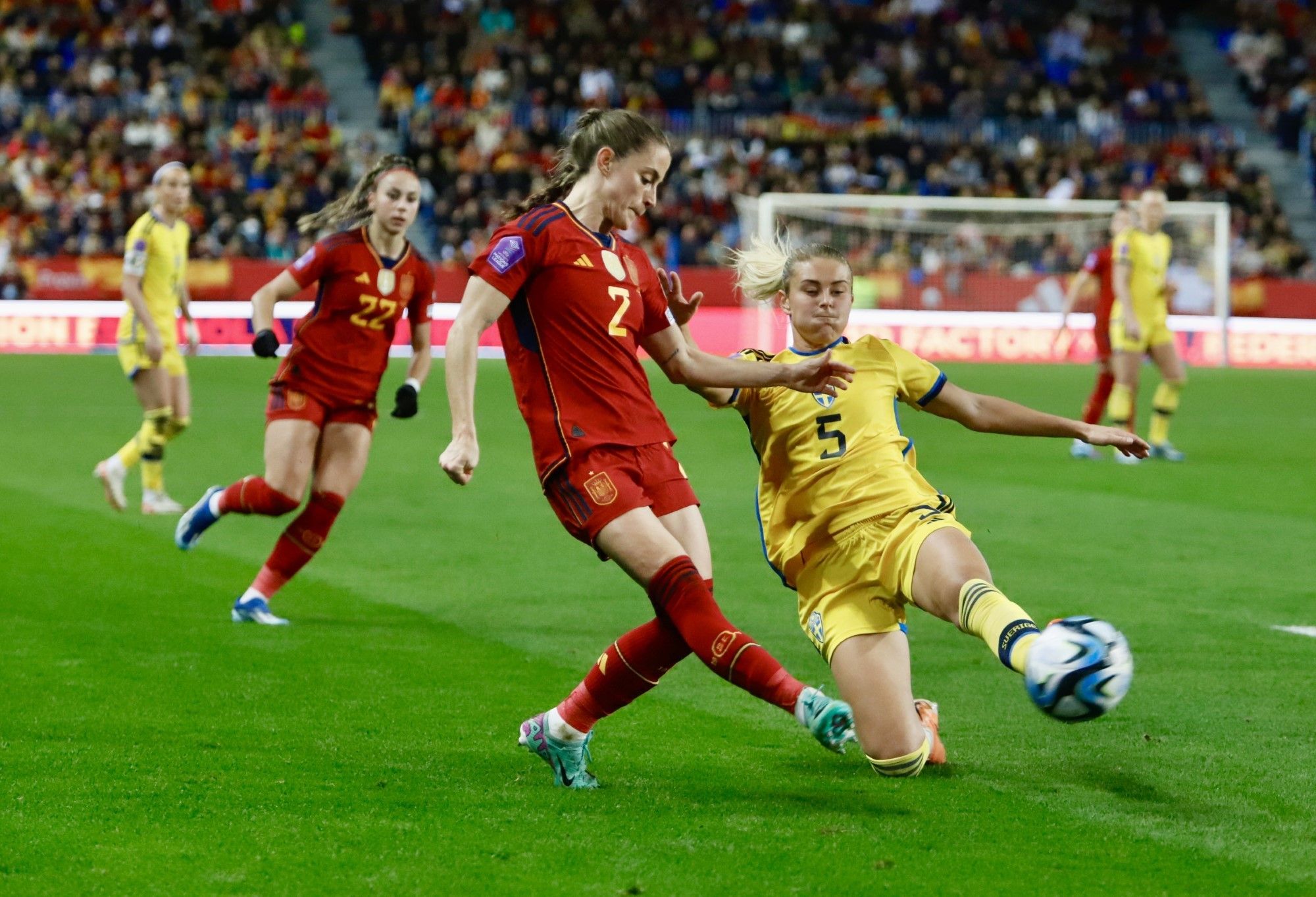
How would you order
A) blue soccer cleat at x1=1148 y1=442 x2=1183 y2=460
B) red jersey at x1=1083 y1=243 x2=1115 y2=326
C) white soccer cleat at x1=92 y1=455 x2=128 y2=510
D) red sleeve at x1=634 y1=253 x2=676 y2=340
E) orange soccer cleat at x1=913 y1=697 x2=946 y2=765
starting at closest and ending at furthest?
red sleeve at x1=634 y1=253 x2=676 y2=340 → orange soccer cleat at x1=913 y1=697 x2=946 y2=765 → white soccer cleat at x1=92 y1=455 x2=128 y2=510 → blue soccer cleat at x1=1148 y1=442 x2=1183 y2=460 → red jersey at x1=1083 y1=243 x2=1115 y2=326

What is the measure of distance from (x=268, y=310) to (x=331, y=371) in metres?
0.44

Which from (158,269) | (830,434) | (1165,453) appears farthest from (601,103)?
(830,434)

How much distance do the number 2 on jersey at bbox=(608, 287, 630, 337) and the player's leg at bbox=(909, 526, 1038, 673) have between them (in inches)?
44.6

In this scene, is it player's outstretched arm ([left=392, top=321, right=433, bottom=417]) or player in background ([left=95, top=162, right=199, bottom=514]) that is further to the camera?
player in background ([left=95, top=162, right=199, bottom=514])

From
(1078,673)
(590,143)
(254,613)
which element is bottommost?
(254,613)

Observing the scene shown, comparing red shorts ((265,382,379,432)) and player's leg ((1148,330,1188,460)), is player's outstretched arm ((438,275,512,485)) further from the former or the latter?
player's leg ((1148,330,1188,460))

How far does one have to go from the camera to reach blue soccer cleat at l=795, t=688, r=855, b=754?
4.78 meters

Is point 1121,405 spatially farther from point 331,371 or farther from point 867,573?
point 867,573

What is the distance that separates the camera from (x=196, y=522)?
8.48 m

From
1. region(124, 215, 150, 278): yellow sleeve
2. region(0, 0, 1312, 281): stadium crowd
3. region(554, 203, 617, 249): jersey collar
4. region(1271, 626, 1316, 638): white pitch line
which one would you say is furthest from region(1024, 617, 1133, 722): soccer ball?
region(0, 0, 1312, 281): stadium crowd

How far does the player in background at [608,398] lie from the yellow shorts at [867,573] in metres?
0.44

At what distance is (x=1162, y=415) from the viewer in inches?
618

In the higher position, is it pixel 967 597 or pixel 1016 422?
pixel 1016 422

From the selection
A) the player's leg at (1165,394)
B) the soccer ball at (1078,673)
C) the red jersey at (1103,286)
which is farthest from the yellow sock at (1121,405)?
the soccer ball at (1078,673)
